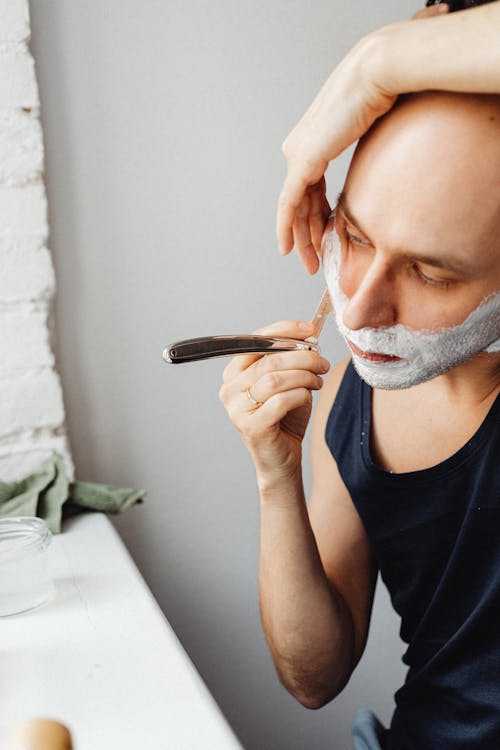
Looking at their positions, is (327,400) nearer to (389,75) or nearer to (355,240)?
(355,240)

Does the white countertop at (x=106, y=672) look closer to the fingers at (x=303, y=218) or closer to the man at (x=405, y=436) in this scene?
the man at (x=405, y=436)

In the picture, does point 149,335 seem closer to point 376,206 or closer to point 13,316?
point 13,316

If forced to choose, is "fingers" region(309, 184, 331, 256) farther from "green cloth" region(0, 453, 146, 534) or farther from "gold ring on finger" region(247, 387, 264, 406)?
"green cloth" region(0, 453, 146, 534)

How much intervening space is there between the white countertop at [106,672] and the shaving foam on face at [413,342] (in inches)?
14.7

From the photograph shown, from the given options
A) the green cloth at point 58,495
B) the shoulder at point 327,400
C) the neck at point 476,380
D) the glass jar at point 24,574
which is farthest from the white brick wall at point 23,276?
the neck at point 476,380

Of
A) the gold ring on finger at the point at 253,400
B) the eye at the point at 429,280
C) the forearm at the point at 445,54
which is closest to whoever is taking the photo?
the forearm at the point at 445,54

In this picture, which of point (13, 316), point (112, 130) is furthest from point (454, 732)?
point (112, 130)

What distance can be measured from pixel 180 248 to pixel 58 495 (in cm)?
49

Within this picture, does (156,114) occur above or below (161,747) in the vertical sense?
above

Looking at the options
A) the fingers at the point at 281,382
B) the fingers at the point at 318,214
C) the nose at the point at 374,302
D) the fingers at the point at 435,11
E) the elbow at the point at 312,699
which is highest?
the fingers at the point at 435,11

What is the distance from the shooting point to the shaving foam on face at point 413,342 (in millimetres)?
727

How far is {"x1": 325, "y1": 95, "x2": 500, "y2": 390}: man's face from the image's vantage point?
639 mm

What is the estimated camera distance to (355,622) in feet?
3.24

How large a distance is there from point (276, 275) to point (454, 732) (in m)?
0.84
